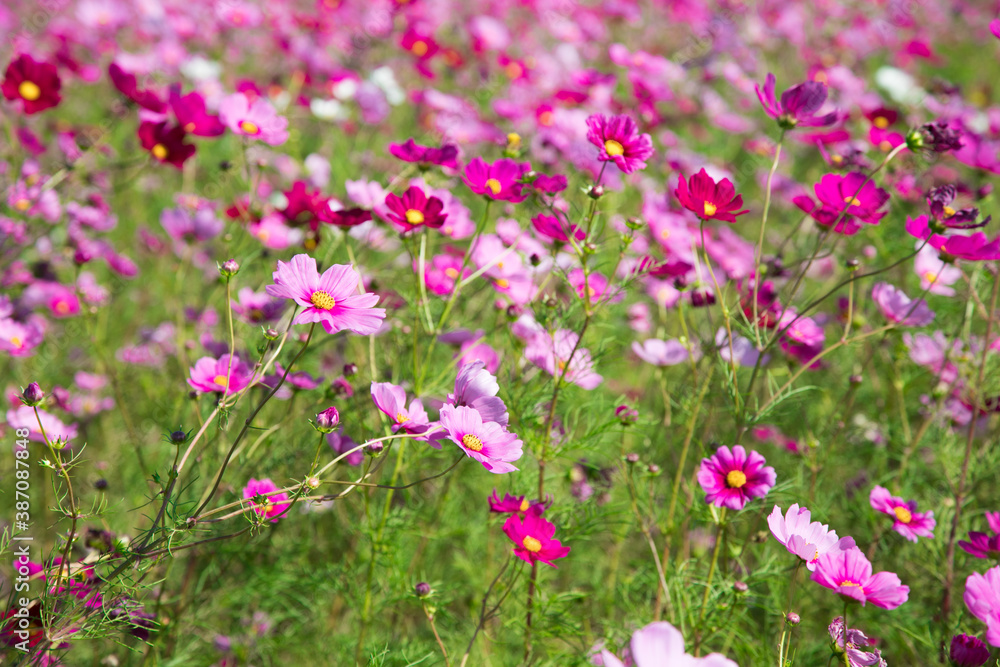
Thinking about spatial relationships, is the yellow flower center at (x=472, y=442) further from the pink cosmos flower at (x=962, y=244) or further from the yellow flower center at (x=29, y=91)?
the yellow flower center at (x=29, y=91)

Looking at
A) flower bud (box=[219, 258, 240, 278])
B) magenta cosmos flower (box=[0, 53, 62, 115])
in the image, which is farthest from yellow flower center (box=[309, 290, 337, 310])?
magenta cosmos flower (box=[0, 53, 62, 115])

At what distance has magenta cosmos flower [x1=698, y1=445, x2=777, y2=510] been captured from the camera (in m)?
1.06

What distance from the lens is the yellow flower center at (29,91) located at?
1.62m

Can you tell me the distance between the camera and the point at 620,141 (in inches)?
47.3

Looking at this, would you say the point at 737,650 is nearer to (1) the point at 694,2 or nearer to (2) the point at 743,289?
(2) the point at 743,289

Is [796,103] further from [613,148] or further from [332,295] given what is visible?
[332,295]

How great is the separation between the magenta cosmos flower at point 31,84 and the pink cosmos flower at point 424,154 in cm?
97

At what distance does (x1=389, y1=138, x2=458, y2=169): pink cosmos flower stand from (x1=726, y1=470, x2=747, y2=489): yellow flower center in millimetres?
760

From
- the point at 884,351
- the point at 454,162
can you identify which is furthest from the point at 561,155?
the point at 884,351

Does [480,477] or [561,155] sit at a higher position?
[561,155]

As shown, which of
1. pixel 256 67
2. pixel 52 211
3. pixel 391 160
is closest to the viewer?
pixel 52 211

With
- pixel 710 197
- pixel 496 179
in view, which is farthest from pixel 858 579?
pixel 496 179

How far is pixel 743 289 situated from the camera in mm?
1454

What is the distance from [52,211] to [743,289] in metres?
1.87
